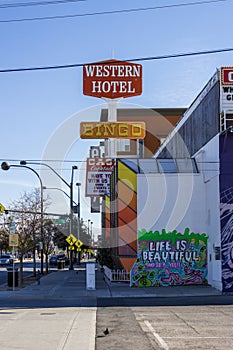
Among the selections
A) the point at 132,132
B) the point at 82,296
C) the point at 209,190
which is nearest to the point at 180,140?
the point at 132,132

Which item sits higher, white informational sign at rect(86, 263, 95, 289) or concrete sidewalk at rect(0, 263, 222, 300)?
white informational sign at rect(86, 263, 95, 289)

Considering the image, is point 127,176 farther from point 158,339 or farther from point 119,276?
point 158,339

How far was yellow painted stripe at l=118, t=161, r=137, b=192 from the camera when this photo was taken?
30.2 metres

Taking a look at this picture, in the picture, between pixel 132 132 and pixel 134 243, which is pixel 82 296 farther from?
pixel 132 132

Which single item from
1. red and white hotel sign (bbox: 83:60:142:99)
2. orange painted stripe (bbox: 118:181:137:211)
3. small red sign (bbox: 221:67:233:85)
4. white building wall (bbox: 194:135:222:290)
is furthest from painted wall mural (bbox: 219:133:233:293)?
red and white hotel sign (bbox: 83:60:142:99)

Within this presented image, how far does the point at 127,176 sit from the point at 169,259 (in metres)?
4.84

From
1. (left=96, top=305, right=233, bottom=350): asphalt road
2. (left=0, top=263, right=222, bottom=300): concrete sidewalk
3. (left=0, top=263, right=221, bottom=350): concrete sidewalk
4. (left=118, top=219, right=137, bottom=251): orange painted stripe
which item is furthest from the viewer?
(left=118, top=219, right=137, bottom=251): orange painted stripe

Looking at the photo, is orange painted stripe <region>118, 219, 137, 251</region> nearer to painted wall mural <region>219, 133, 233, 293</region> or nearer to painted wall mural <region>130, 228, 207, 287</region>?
painted wall mural <region>130, 228, 207, 287</region>

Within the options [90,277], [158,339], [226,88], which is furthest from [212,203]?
[158,339]

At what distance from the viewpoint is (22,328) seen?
15.2 m

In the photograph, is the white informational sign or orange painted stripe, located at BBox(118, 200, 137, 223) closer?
the white informational sign

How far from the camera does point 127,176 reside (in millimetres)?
30516

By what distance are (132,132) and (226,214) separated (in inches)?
555

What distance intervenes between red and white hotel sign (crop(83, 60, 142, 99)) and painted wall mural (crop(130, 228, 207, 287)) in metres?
14.1
